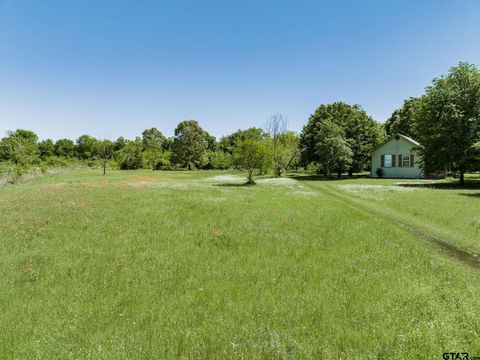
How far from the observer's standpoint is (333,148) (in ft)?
176

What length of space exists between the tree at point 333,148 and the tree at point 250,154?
18505mm

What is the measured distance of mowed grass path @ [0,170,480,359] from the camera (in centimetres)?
548

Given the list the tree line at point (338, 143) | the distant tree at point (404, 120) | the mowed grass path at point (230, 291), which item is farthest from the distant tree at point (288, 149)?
the mowed grass path at point (230, 291)

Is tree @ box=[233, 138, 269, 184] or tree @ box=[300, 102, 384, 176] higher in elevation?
tree @ box=[300, 102, 384, 176]

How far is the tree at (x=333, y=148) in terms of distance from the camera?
53.3 meters

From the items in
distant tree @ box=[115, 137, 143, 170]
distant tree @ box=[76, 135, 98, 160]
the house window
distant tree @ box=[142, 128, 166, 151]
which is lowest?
the house window

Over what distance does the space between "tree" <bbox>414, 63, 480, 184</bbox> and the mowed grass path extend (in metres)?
27.9

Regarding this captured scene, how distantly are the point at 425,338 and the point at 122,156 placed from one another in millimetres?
97116

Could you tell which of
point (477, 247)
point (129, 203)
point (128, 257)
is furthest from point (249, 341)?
point (129, 203)

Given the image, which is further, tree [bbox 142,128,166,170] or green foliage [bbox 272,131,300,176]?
tree [bbox 142,128,166,170]

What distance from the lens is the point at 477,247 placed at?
11.7m

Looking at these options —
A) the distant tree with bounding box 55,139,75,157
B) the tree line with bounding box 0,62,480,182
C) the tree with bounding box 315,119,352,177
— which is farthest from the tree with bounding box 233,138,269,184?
the distant tree with bounding box 55,139,75,157

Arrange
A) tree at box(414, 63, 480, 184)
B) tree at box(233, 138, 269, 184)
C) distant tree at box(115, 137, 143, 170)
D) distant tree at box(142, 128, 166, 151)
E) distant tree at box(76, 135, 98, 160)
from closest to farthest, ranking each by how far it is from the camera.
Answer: tree at box(414, 63, 480, 184) < tree at box(233, 138, 269, 184) < distant tree at box(115, 137, 143, 170) < distant tree at box(76, 135, 98, 160) < distant tree at box(142, 128, 166, 151)

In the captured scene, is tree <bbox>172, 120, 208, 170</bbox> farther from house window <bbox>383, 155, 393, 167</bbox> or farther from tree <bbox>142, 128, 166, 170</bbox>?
house window <bbox>383, 155, 393, 167</bbox>
